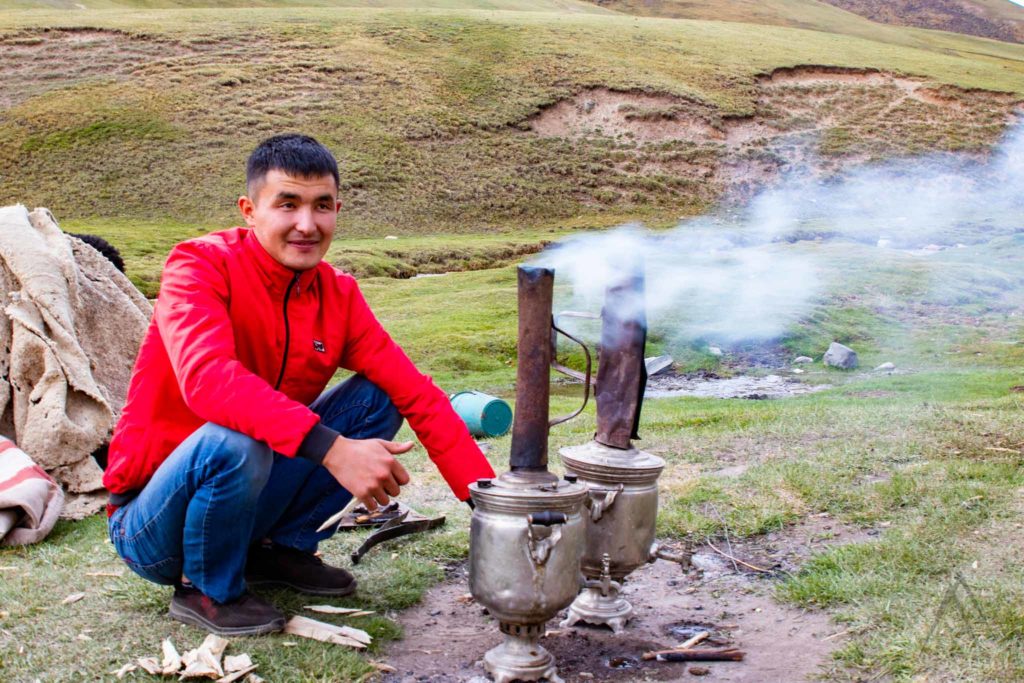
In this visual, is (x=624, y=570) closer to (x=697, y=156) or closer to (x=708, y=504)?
(x=708, y=504)

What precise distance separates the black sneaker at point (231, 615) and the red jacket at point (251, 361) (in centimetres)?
43

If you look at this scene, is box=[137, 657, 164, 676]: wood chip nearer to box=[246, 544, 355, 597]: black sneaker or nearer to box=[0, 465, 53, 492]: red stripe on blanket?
box=[246, 544, 355, 597]: black sneaker

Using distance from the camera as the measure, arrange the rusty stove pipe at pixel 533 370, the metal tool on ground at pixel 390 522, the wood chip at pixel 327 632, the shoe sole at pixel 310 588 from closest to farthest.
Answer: the rusty stove pipe at pixel 533 370 < the wood chip at pixel 327 632 < the shoe sole at pixel 310 588 < the metal tool on ground at pixel 390 522

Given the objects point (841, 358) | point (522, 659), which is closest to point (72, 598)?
point (522, 659)

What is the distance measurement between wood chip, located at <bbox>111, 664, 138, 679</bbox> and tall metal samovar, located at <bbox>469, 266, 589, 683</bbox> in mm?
1062

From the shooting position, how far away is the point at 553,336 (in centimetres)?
A: 315

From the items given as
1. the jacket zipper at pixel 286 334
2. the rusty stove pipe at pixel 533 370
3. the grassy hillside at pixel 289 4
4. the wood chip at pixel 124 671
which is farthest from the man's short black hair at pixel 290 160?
the grassy hillside at pixel 289 4

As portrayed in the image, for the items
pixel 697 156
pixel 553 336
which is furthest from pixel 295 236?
pixel 697 156

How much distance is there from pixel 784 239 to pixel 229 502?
1950cm

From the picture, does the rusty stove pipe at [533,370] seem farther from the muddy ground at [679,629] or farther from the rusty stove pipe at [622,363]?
the muddy ground at [679,629]

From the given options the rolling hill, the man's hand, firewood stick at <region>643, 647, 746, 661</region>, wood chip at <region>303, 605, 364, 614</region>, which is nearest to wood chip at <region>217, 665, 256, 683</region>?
wood chip at <region>303, 605, 364, 614</region>

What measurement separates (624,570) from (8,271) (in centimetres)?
437

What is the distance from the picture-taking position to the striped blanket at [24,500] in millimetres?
4488

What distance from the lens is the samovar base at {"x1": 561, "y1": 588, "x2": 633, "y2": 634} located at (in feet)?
11.6
